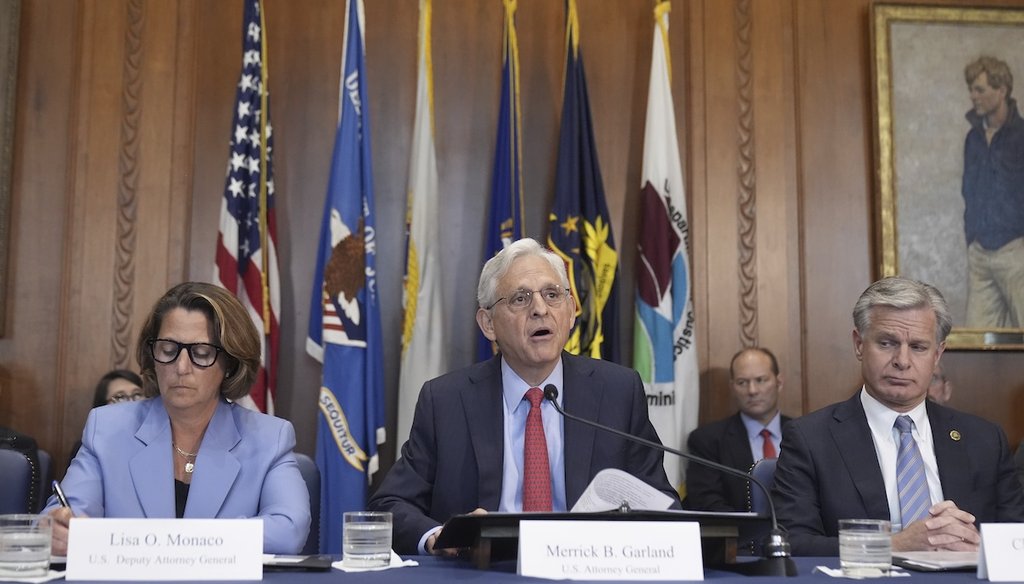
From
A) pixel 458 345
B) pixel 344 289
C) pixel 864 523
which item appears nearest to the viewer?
pixel 864 523

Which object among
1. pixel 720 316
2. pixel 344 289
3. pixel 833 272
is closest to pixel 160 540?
pixel 344 289

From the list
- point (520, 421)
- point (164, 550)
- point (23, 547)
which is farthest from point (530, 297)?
point (23, 547)

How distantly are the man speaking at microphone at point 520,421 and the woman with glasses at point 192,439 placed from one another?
0.36 meters

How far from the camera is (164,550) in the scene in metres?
1.98

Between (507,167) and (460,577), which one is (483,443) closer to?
(460,577)

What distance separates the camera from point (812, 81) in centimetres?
586

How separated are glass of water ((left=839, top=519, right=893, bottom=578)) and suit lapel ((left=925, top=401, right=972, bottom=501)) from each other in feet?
3.11

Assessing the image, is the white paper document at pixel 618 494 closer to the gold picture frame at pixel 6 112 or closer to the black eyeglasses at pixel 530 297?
the black eyeglasses at pixel 530 297

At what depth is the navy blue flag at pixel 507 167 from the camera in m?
5.38

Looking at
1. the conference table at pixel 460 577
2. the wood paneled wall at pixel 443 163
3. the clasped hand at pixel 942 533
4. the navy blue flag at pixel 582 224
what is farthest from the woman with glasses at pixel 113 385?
the clasped hand at pixel 942 533

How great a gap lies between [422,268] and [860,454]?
9.26 ft

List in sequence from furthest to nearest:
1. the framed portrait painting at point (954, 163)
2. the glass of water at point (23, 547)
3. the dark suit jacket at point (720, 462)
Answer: the framed portrait painting at point (954, 163), the dark suit jacket at point (720, 462), the glass of water at point (23, 547)

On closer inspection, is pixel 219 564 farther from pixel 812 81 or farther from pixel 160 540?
pixel 812 81

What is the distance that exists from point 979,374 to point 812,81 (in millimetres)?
1806
